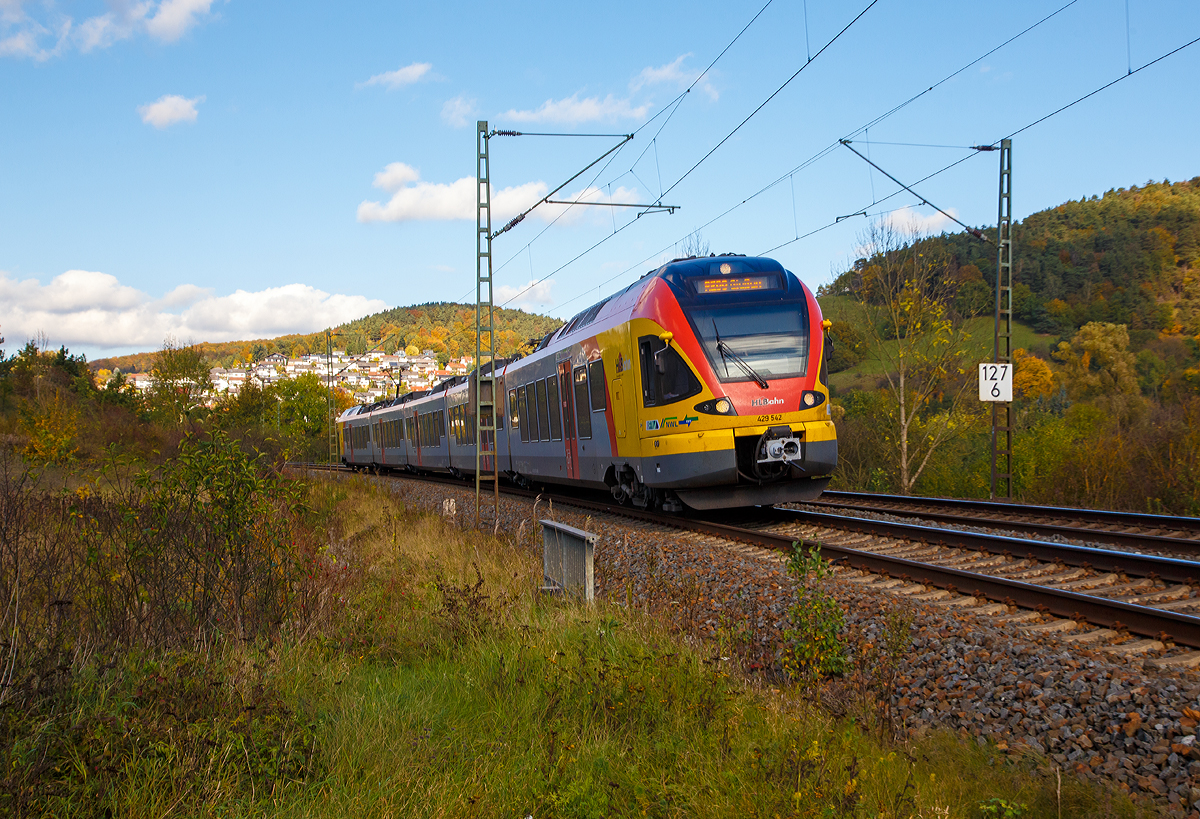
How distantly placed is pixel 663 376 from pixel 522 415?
817 cm

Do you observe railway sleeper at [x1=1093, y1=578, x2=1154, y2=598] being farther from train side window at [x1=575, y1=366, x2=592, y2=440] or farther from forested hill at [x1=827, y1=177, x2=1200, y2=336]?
forested hill at [x1=827, y1=177, x2=1200, y2=336]

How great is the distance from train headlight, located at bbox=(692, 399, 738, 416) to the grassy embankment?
5504 mm

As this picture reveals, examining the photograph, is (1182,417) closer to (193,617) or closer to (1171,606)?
(1171,606)

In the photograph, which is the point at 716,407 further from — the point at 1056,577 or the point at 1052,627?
the point at 1052,627

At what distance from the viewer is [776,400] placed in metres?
11.5

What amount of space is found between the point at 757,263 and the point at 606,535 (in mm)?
4558

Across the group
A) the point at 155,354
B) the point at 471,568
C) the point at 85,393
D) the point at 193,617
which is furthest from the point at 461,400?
the point at 85,393

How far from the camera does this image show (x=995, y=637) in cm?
578

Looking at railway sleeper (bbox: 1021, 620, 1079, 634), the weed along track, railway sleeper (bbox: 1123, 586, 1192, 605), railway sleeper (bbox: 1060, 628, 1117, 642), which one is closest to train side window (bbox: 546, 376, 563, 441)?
the weed along track

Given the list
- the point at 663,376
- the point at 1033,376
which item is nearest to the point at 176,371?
the point at 663,376

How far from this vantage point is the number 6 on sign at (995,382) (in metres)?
16.2

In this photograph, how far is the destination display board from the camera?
11.9 metres

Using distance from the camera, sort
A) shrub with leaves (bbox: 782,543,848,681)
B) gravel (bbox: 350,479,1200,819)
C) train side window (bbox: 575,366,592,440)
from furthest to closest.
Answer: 1. train side window (bbox: 575,366,592,440)
2. shrub with leaves (bbox: 782,543,848,681)
3. gravel (bbox: 350,479,1200,819)

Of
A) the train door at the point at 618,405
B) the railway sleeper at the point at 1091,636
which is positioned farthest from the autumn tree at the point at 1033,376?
the railway sleeper at the point at 1091,636
